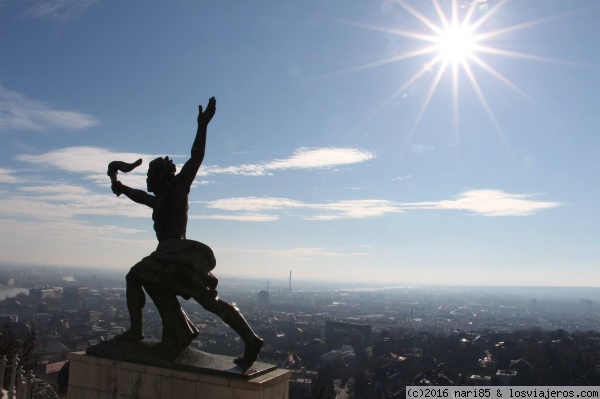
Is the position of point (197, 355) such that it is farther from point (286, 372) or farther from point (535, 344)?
point (535, 344)

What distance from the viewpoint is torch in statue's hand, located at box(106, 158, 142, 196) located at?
5766 millimetres

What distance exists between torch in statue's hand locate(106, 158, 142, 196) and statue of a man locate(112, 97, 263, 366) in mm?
273

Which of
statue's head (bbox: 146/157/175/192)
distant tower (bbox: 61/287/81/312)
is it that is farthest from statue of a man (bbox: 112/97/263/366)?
distant tower (bbox: 61/287/81/312)

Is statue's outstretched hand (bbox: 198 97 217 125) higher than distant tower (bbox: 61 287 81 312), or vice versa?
statue's outstretched hand (bbox: 198 97 217 125)

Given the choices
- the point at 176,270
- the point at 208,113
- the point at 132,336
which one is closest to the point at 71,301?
the point at 132,336

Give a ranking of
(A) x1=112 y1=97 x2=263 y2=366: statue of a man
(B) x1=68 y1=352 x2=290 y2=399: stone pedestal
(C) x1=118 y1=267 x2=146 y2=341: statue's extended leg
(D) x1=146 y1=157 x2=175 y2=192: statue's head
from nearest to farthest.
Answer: (B) x1=68 y1=352 x2=290 y2=399: stone pedestal, (A) x1=112 y1=97 x2=263 y2=366: statue of a man, (C) x1=118 y1=267 x2=146 y2=341: statue's extended leg, (D) x1=146 y1=157 x2=175 y2=192: statue's head

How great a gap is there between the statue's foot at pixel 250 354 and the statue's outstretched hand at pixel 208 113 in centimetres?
250

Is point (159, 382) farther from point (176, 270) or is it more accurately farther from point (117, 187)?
point (117, 187)

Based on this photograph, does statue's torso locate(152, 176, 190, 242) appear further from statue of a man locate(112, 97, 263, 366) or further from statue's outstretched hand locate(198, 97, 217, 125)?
statue's outstretched hand locate(198, 97, 217, 125)

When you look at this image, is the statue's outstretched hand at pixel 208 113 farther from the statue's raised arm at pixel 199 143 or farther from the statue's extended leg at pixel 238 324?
the statue's extended leg at pixel 238 324

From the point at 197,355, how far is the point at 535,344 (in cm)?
5167

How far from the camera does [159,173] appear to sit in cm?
Answer: 561

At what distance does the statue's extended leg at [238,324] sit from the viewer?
15.6 feet

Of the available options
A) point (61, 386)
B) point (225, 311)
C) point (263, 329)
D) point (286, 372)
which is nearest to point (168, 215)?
point (225, 311)
